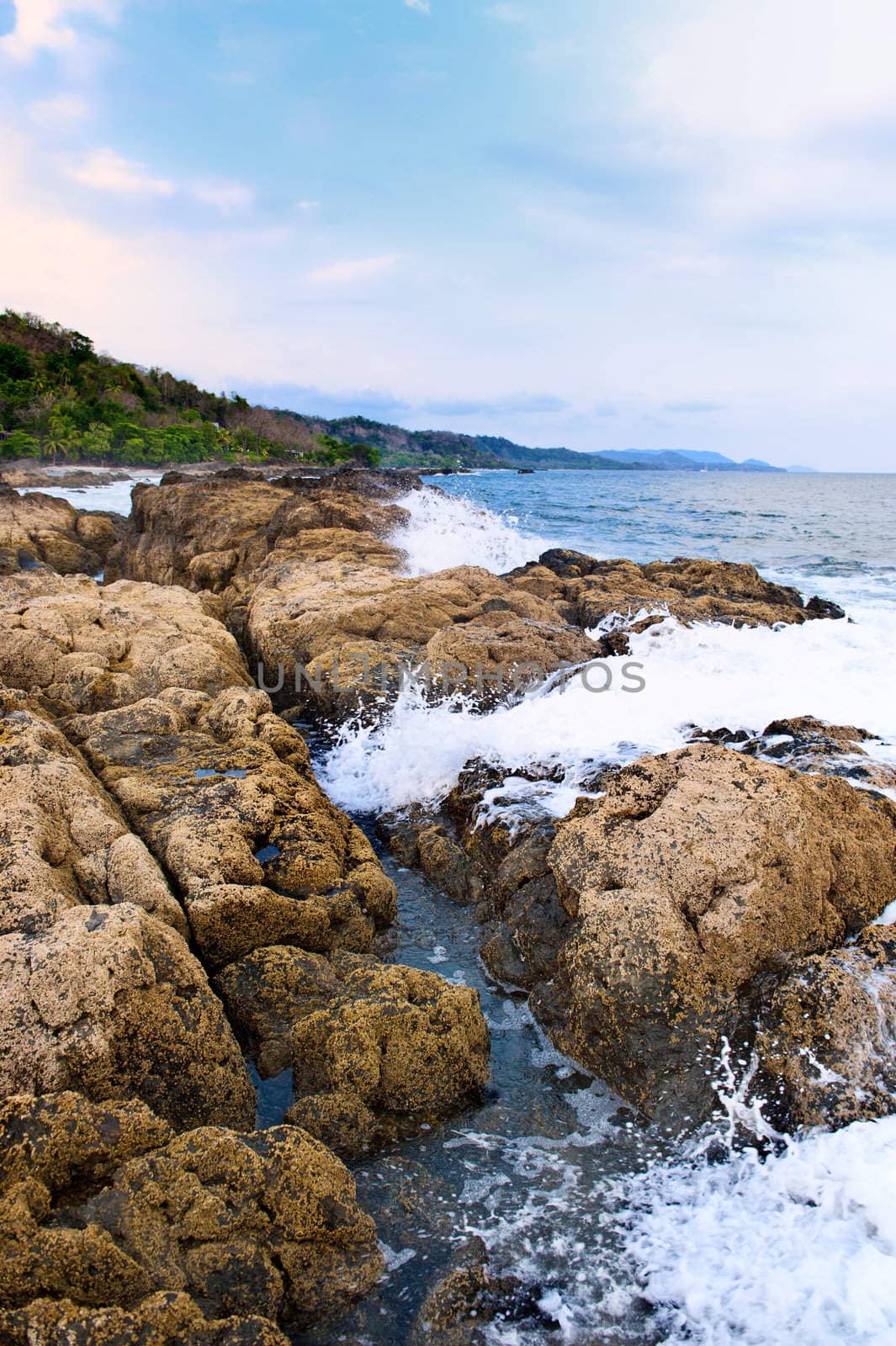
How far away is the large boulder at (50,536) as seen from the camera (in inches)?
642

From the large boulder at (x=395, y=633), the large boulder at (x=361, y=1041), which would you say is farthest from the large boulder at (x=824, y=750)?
the large boulder at (x=361, y=1041)

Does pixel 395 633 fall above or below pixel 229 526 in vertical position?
below

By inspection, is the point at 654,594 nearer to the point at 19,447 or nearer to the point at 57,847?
the point at 57,847

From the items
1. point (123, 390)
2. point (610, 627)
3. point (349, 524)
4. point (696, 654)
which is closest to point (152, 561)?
point (349, 524)

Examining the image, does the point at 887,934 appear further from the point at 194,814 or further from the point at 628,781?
the point at 194,814

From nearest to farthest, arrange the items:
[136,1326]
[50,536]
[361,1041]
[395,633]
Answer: [136,1326]
[361,1041]
[395,633]
[50,536]

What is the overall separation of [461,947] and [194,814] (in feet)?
6.51

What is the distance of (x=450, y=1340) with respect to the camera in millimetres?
2654

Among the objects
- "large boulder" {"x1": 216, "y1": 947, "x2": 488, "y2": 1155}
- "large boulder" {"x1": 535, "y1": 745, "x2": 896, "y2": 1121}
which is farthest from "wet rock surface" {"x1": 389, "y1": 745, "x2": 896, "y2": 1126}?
"large boulder" {"x1": 216, "y1": 947, "x2": 488, "y2": 1155}

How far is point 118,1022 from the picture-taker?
10.9ft

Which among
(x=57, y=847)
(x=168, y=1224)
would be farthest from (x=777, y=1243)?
(x=57, y=847)

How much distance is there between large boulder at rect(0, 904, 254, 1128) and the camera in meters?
3.16

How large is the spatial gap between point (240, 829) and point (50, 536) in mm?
15403

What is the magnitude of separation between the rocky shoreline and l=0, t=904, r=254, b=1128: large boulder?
11 mm
